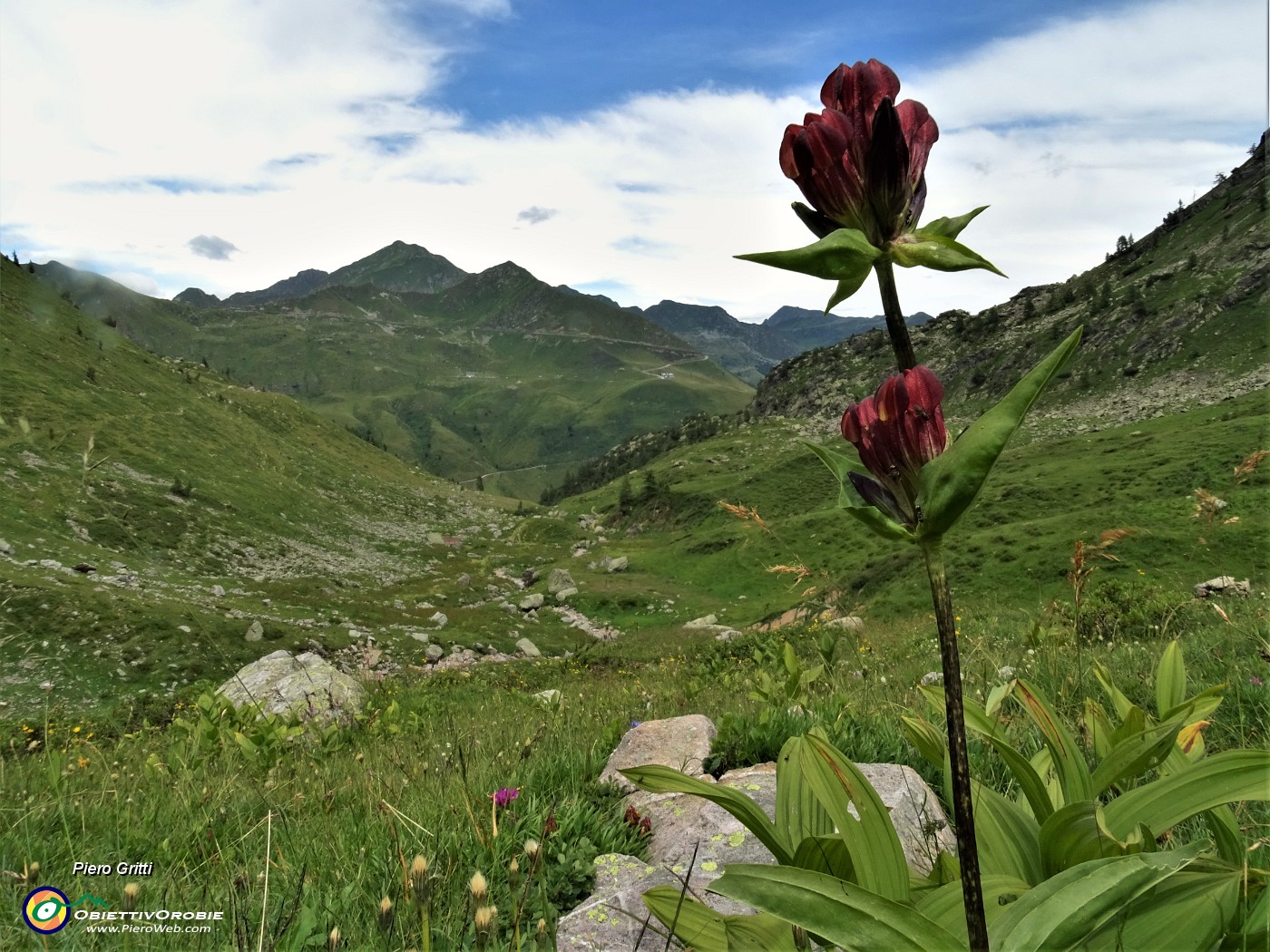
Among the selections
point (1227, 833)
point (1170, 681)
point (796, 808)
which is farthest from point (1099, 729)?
point (796, 808)

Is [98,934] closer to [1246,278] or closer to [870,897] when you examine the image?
[870,897]

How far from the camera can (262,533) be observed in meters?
44.1

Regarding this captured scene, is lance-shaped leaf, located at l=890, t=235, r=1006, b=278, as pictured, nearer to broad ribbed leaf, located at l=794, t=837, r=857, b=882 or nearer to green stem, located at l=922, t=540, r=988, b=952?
green stem, located at l=922, t=540, r=988, b=952

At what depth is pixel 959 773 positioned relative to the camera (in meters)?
1.44

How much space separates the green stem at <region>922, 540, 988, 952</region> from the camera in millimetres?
1376

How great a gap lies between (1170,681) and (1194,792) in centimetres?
206

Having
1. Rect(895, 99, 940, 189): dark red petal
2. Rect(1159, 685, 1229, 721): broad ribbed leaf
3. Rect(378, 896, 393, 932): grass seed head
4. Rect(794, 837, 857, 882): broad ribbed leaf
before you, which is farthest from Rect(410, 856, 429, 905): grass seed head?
Rect(1159, 685, 1229, 721): broad ribbed leaf

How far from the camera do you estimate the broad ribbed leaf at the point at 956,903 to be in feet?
5.75

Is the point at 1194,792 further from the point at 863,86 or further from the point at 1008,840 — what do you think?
the point at 863,86

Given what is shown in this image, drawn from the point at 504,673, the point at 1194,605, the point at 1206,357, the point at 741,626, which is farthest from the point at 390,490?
the point at 1206,357

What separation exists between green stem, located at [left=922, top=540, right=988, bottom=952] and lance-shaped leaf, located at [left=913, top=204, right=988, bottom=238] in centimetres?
76

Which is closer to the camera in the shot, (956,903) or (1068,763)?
(956,903)

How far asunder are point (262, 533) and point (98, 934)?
47651 mm

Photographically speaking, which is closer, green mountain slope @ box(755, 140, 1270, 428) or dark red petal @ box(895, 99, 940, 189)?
dark red petal @ box(895, 99, 940, 189)
